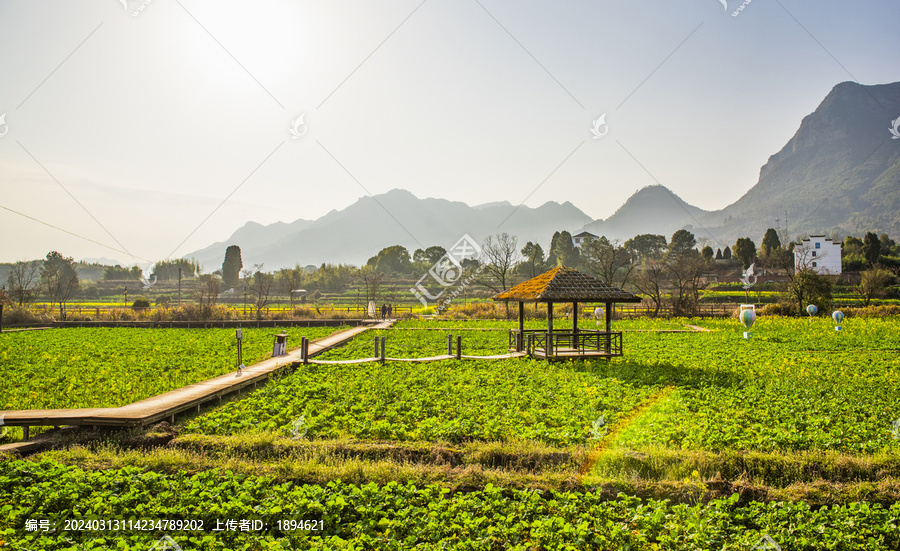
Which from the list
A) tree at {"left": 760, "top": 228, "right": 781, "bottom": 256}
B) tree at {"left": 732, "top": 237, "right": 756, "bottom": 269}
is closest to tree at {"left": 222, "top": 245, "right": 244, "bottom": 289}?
tree at {"left": 732, "top": 237, "right": 756, "bottom": 269}

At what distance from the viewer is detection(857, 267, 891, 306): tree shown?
4725cm

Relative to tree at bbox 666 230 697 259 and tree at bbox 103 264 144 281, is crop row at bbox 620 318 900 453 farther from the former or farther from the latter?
tree at bbox 103 264 144 281

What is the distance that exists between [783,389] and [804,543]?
8.36m

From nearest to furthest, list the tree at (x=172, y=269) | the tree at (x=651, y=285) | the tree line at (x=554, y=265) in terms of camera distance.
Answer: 1. the tree at (x=651, y=285)
2. the tree line at (x=554, y=265)
3. the tree at (x=172, y=269)

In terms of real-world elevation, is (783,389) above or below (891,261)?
below

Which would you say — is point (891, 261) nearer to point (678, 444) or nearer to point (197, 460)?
point (678, 444)

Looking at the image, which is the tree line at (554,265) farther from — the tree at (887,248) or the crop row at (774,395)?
the crop row at (774,395)

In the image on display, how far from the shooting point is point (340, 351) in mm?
20844

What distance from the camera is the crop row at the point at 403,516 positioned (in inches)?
213

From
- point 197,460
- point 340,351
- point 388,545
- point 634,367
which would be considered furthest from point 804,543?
point 340,351

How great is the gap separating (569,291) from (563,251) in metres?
88.5

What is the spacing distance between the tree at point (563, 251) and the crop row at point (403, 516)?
97144mm

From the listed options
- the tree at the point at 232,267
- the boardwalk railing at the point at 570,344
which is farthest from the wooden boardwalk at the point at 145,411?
the tree at the point at 232,267

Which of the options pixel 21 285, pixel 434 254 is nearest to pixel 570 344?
pixel 21 285
